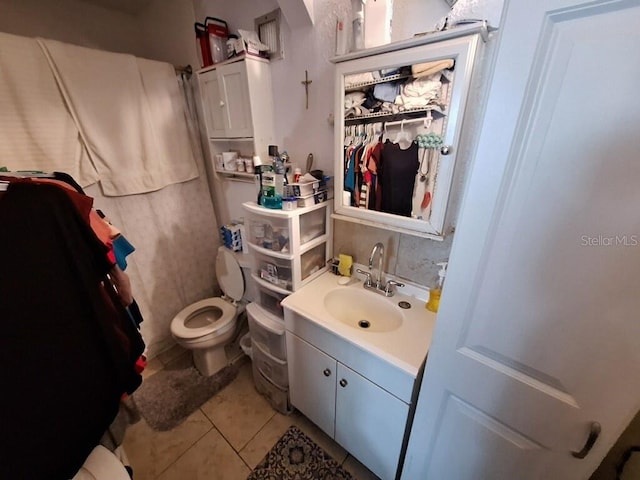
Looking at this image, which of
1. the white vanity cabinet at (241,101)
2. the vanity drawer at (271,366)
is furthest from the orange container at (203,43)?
the vanity drawer at (271,366)

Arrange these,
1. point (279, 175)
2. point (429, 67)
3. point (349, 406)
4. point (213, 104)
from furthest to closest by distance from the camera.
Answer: point (213, 104) → point (279, 175) → point (349, 406) → point (429, 67)

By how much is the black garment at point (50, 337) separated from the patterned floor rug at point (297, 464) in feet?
2.64

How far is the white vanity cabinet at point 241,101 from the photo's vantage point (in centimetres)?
135

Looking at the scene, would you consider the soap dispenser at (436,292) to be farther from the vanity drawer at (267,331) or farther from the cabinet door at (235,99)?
the cabinet door at (235,99)

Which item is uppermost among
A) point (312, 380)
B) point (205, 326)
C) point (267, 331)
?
point (267, 331)

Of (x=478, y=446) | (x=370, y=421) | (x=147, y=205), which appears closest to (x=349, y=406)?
(x=370, y=421)

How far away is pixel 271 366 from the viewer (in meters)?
1.44

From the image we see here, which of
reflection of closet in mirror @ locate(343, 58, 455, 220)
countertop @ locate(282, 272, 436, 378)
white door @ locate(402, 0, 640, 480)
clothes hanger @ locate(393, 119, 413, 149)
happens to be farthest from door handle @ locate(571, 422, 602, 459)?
clothes hanger @ locate(393, 119, 413, 149)

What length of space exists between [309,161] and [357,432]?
1.37 meters

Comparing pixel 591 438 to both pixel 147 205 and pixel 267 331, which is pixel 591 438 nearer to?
pixel 267 331

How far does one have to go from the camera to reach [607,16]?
378 mm

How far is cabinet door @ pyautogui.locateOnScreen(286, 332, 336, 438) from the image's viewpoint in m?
1.12
